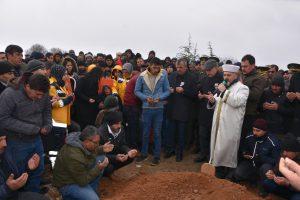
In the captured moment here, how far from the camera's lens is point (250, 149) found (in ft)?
25.1

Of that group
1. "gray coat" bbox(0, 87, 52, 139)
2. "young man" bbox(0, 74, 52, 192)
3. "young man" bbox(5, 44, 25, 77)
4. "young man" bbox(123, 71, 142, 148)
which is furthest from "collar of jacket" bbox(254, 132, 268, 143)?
"young man" bbox(5, 44, 25, 77)

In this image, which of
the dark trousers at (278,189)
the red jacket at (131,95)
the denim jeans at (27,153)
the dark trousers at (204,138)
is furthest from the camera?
the red jacket at (131,95)

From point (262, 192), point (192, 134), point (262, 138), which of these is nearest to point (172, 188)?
point (262, 192)

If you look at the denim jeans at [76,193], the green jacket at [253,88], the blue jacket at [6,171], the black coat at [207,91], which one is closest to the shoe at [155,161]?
the black coat at [207,91]

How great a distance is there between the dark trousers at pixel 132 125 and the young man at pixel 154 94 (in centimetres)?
61

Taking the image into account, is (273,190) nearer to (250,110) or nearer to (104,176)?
(250,110)

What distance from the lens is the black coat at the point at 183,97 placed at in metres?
9.07

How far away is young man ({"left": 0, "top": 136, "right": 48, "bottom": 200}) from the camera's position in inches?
196

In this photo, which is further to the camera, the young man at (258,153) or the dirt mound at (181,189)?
the young man at (258,153)

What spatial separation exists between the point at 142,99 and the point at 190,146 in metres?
2.15

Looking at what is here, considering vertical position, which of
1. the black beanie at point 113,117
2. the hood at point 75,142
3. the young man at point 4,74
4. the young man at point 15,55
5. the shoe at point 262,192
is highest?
the young man at point 15,55

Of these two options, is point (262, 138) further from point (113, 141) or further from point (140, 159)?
point (140, 159)

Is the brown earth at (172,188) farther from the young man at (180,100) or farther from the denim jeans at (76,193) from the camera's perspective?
the young man at (180,100)

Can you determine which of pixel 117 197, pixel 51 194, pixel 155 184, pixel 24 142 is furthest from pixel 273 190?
pixel 24 142
